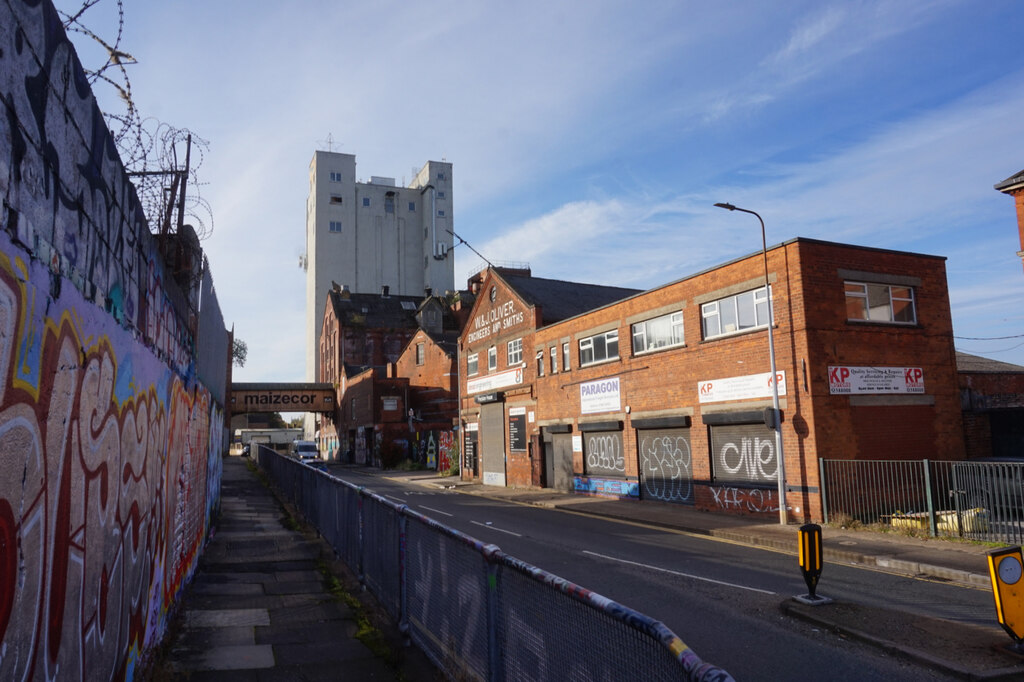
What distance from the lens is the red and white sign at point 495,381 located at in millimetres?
31836

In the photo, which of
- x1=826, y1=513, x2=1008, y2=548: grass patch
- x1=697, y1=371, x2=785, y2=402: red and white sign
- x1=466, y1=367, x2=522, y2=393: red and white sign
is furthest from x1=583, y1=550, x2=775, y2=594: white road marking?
x1=466, y1=367, x2=522, y2=393: red and white sign

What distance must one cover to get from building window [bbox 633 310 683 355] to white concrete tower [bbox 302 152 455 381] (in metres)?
51.9

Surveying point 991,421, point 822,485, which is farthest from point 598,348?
point 991,421

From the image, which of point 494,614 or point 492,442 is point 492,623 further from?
point 492,442

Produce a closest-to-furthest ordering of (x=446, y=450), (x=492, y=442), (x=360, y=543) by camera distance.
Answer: (x=360, y=543) < (x=492, y=442) < (x=446, y=450)

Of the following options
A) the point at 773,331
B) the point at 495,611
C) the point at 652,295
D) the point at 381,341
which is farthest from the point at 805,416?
the point at 381,341

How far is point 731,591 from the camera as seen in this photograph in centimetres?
999

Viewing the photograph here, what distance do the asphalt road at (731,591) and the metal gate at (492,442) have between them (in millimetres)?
15041

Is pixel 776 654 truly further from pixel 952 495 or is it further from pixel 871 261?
pixel 871 261

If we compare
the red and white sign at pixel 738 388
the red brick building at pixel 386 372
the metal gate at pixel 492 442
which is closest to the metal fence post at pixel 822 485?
the red and white sign at pixel 738 388

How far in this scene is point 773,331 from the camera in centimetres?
1825

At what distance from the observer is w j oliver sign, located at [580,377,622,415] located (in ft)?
82.0

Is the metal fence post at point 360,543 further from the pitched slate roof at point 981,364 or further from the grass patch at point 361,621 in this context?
the pitched slate roof at point 981,364

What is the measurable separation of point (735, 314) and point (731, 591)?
11198mm
